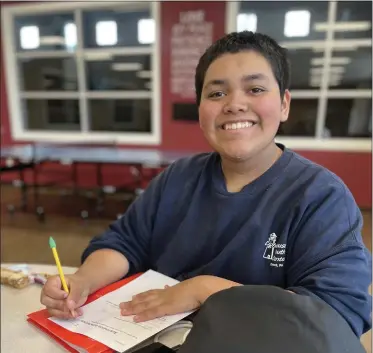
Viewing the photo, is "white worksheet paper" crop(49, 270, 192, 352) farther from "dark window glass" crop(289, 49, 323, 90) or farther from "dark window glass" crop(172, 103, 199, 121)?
"dark window glass" crop(289, 49, 323, 90)

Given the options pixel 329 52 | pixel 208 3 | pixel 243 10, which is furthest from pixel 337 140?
pixel 208 3

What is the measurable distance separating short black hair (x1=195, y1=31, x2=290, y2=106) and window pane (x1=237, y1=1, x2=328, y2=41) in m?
3.69

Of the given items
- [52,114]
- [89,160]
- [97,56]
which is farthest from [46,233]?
[97,56]

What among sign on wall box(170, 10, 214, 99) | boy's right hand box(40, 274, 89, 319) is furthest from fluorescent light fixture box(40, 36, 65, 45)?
boy's right hand box(40, 274, 89, 319)

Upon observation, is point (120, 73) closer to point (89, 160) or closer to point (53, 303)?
point (89, 160)

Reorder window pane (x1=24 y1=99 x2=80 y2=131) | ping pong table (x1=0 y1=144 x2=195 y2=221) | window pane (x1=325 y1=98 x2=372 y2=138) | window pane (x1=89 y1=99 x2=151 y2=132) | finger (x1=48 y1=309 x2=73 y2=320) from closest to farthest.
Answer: finger (x1=48 y1=309 x2=73 y2=320), ping pong table (x1=0 y1=144 x2=195 y2=221), window pane (x1=325 y1=98 x2=372 y2=138), window pane (x1=89 y1=99 x2=151 y2=132), window pane (x1=24 y1=99 x2=80 y2=131)

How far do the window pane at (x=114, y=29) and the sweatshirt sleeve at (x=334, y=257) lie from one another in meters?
4.46

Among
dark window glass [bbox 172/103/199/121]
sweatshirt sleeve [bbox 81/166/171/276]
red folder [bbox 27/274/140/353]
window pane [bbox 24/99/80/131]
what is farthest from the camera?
window pane [bbox 24/99/80/131]

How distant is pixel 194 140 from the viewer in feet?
15.4

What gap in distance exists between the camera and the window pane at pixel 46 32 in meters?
5.00

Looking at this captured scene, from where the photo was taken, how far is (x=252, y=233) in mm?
812

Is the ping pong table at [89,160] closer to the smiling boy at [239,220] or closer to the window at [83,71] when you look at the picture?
the window at [83,71]

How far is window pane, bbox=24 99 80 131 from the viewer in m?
5.29

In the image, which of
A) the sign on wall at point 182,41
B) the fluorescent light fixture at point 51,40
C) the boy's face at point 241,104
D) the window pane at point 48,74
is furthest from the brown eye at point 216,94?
the fluorescent light fixture at point 51,40
